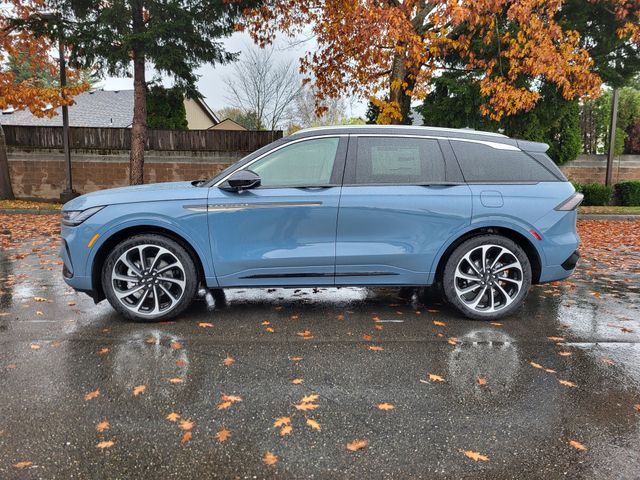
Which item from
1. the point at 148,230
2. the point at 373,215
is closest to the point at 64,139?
the point at 148,230

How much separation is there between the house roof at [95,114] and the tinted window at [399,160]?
25.9 metres

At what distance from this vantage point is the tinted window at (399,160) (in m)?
4.65

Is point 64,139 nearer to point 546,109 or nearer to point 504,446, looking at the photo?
point 546,109

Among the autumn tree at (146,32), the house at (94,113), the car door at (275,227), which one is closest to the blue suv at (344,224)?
the car door at (275,227)

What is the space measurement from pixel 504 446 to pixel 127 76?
53.3ft

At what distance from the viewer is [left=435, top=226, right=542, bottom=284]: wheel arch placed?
4711mm

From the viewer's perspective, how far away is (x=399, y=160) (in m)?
4.70

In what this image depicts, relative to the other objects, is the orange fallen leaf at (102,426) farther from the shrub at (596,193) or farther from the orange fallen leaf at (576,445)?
the shrub at (596,193)

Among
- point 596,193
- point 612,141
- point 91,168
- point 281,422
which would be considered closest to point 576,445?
point 281,422

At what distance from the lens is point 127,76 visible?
1555cm

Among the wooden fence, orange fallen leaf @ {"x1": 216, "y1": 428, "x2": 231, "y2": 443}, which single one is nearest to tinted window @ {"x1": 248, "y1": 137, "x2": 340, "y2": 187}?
→ orange fallen leaf @ {"x1": 216, "y1": 428, "x2": 231, "y2": 443}

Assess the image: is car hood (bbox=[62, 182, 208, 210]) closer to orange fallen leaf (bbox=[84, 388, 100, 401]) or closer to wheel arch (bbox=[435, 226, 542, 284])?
orange fallen leaf (bbox=[84, 388, 100, 401])

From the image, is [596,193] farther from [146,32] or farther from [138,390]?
[138,390]

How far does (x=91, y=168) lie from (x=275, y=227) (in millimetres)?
16555
